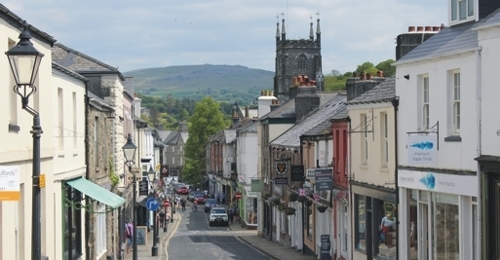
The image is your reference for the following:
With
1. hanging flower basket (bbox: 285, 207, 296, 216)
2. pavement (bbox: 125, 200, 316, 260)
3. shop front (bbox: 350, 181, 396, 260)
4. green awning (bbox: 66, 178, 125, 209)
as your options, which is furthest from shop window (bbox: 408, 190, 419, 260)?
hanging flower basket (bbox: 285, 207, 296, 216)

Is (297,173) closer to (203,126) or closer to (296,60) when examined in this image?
(203,126)

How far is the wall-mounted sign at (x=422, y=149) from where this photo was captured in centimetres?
2244

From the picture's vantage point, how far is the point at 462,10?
23109 mm

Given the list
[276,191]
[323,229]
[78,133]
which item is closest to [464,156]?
[78,133]

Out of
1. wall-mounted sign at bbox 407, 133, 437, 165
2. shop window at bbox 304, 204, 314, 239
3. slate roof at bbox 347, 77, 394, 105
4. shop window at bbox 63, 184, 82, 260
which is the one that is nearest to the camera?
wall-mounted sign at bbox 407, 133, 437, 165

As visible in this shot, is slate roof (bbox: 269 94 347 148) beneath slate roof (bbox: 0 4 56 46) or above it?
beneath

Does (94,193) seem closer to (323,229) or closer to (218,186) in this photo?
(323,229)

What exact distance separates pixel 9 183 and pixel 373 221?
18088 mm

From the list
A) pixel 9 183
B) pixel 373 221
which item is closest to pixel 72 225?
pixel 373 221

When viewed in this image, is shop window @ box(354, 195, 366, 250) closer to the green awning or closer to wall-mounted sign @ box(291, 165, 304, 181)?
the green awning

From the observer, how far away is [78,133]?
2611 cm

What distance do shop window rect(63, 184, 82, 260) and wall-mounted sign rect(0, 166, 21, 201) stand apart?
10480mm

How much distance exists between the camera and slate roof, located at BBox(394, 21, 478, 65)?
20.7m

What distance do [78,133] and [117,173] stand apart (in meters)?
12.0
